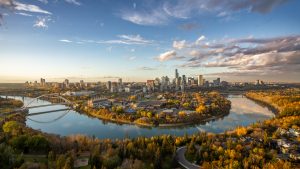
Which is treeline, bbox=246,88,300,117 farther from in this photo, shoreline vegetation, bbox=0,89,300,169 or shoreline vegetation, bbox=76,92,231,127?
shoreline vegetation, bbox=0,89,300,169

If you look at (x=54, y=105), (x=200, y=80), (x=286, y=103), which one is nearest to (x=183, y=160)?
(x=286, y=103)

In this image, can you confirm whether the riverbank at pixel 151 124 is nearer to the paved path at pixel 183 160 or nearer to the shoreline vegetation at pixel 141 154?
the shoreline vegetation at pixel 141 154

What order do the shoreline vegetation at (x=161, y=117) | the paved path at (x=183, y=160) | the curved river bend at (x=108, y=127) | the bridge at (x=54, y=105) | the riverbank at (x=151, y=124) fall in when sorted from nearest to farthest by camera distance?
the paved path at (x=183, y=160)
the curved river bend at (x=108, y=127)
the riverbank at (x=151, y=124)
the shoreline vegetation at (x=161, y=117)
the bridge at (x=54, y=105)

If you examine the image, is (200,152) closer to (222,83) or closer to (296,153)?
(296,153)

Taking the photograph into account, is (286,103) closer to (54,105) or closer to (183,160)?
(183,160)

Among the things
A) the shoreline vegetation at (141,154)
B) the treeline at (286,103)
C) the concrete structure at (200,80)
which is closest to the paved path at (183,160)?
the shoreline vegetation at (141,154)

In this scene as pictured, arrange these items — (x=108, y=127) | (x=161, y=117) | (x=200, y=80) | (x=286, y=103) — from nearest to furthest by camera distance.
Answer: (x=108, y=127) → (x=161, y=117) → (x=286, y=103) → (x=200, y=80)

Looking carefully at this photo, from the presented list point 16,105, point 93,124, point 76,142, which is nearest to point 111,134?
point 93,124

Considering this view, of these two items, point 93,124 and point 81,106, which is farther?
point 81,106

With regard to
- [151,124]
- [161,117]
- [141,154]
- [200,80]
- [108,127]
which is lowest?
[108,127]

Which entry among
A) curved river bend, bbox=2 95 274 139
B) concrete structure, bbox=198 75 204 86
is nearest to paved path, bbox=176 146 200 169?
curved river bend, bbox=2 95 274 139

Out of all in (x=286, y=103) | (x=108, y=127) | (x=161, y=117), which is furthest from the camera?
(x=286, y=103)
